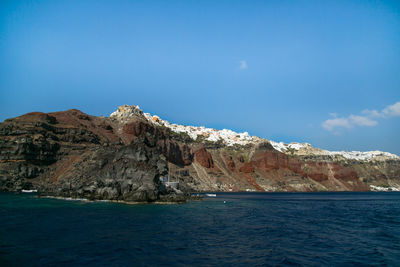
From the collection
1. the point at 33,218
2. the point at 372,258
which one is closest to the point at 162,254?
the point at 372,258

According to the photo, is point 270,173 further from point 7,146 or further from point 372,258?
point 372,258

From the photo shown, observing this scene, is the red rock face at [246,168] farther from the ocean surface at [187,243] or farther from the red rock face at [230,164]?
the ocean surface at [187,243]

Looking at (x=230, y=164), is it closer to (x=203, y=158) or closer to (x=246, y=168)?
(x=246, y=168)

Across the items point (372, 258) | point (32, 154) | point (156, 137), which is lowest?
point (372, 258)

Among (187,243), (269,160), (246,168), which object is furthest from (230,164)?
(187,243)

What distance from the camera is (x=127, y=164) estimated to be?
221ft

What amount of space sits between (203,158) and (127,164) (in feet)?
339

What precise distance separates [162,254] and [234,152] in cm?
17850

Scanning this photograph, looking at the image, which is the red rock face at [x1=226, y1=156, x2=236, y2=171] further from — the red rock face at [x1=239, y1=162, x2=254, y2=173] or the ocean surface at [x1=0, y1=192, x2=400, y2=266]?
the ocean surface at [x1=0, y1=192, x2=400, y2=266]

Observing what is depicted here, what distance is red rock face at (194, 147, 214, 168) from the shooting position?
550ft

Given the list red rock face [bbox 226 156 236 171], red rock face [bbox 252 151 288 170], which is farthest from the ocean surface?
red rock face [bbox 252 151 288 170]

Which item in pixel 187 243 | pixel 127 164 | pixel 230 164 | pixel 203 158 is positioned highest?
pixel 203 158

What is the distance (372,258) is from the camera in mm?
20797

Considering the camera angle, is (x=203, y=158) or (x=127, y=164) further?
(x=203, y=158)
